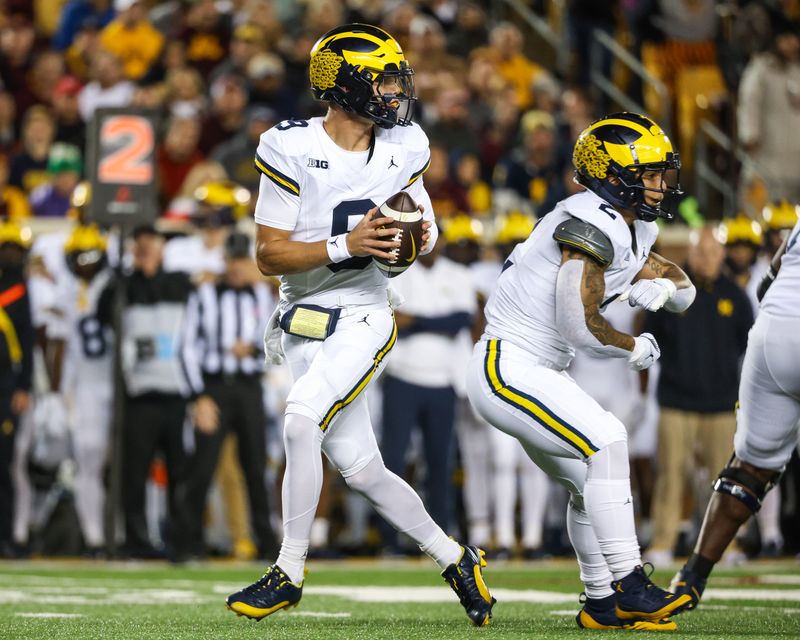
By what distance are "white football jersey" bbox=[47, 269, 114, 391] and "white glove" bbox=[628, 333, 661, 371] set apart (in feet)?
20.4

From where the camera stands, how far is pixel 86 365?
11570mm

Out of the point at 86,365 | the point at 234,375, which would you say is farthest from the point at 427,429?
the point at 86,365

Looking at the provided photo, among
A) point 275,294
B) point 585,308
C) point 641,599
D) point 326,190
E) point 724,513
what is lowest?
point 641,599

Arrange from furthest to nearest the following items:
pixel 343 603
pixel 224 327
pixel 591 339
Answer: pixel 224 327 → pixel 343 603 → pixel 591 339

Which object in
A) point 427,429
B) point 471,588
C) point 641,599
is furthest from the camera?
point 427,429

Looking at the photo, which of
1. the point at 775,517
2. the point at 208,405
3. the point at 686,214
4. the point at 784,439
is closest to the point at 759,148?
the point at 686,214

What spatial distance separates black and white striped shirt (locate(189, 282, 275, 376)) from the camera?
35.5 ft

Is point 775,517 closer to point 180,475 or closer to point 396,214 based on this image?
point 180,475

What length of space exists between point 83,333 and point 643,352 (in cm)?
646

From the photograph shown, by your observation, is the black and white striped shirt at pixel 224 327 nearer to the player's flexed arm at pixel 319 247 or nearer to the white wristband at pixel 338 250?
the player's flexed arm at pixel 319 247

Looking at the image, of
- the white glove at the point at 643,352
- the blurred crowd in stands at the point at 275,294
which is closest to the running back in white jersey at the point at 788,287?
the white glove at the point at 643,352

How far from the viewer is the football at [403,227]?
5832 millimetres

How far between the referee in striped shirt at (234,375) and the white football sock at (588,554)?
193 inches

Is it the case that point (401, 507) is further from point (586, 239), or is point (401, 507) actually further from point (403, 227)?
point (586, 239)
